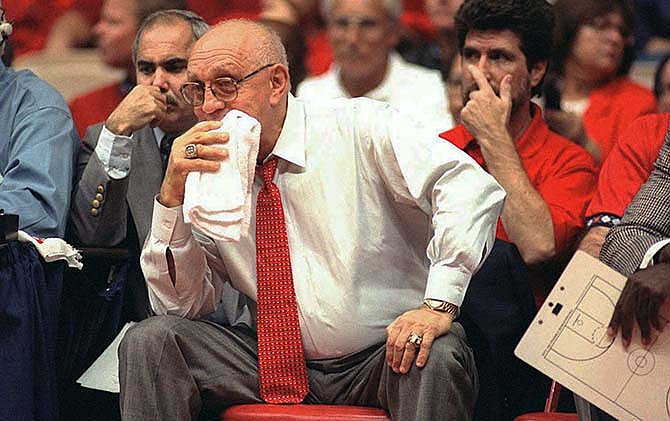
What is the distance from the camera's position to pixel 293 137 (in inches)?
116

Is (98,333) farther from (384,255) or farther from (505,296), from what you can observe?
(505,296)

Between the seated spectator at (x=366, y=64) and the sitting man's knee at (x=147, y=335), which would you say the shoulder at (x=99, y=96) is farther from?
the sitting man's knee at (x=147, y=335)

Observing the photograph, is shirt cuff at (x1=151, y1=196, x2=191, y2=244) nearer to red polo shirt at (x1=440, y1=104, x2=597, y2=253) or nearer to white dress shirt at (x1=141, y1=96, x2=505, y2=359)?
white dress shirt at (x1=141, y1=96, x2=505, y2=359)

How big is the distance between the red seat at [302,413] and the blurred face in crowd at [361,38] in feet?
7.67

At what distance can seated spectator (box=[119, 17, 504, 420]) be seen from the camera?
8.96 ft

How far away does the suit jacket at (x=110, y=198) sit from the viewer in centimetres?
317

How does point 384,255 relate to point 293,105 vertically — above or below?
below

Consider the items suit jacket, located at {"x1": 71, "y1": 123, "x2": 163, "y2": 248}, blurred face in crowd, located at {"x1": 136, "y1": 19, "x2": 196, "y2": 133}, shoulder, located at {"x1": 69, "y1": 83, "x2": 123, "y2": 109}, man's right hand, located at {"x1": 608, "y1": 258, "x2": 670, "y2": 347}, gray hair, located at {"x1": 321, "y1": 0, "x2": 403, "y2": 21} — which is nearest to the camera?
man's right hand, located at {"x1": 608, "y1": 258, "x2": 670, "y2": 347}

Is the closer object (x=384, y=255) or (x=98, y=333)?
(x=384, y=255)

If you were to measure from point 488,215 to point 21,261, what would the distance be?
1.07 meters

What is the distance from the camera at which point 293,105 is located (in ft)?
9.90

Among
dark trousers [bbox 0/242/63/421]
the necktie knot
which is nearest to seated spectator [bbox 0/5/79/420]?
dark trousers [bbox 0/242/63/421]

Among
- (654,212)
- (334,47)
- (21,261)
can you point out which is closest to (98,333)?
(21,261)

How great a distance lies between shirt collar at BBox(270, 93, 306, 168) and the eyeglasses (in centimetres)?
14
